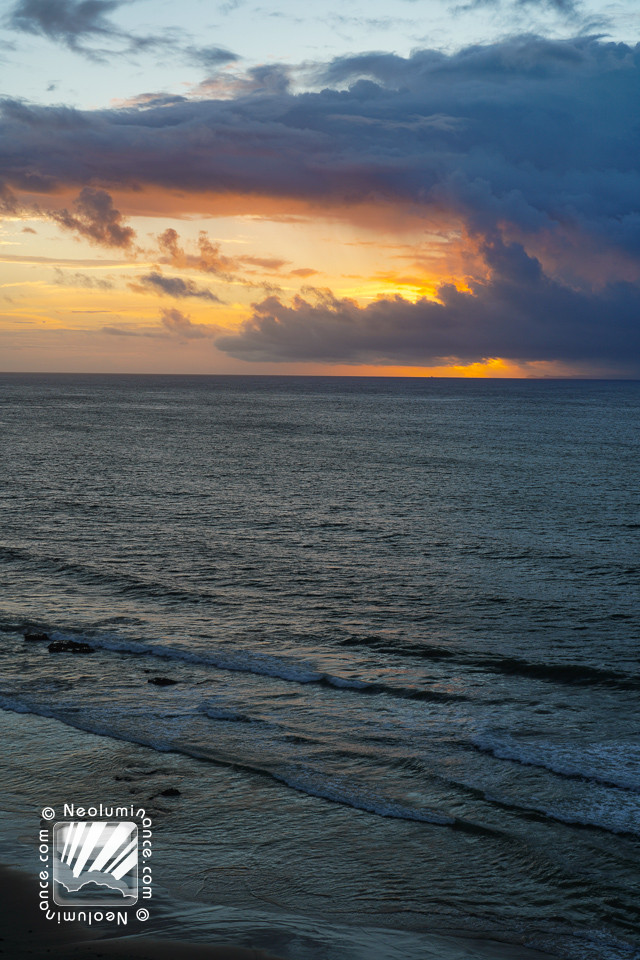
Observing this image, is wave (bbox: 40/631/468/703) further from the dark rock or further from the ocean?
the dark rock

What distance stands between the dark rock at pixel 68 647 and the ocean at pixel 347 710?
284 millimetres

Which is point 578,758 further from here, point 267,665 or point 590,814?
point 267,665

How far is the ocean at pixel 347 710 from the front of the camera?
11.8m

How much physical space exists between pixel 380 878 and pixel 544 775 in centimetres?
523

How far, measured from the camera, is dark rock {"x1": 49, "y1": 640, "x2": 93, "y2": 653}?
76.3 feet

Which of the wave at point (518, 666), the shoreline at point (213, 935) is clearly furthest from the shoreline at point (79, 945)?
the wave at point (518, 666)

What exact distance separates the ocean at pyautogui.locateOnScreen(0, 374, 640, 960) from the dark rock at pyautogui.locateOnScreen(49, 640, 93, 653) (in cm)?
28

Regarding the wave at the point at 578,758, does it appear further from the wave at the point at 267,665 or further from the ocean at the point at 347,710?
the wave at the point at 267,665

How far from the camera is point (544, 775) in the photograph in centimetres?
1580

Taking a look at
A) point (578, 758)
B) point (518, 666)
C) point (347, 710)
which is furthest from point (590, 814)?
point (518, 666)

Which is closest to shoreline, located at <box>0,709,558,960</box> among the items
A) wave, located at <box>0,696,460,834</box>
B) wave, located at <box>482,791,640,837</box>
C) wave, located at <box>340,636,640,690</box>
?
wave, located at <box>0,696,460,834</box>

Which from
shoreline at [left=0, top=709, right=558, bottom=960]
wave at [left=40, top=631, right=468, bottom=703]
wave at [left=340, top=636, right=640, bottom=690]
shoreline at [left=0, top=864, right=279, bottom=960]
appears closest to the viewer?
shoreline at [left=0, top=864, right=279, bottom=960]

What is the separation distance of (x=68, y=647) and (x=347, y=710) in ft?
31.4

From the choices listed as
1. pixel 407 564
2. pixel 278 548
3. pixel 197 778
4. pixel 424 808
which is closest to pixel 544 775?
pixel 424 808
